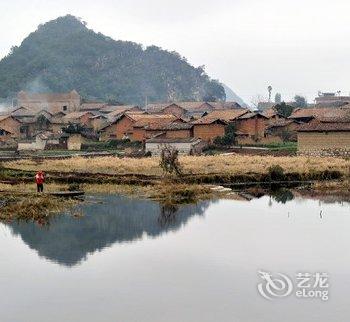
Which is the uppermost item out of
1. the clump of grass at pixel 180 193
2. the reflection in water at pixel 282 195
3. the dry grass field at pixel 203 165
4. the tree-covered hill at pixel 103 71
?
the tree-covered hill at pixel 103 71

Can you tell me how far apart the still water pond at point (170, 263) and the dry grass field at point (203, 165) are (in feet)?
27.7

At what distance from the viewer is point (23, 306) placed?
10508mm

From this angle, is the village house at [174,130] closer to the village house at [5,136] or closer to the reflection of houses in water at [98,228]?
the village house at [5,136]

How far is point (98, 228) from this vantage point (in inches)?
669

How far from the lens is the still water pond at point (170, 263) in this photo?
33.3ft

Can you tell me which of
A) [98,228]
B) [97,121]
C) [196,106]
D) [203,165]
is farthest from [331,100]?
[98,228]

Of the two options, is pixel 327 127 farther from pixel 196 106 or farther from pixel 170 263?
pixel 196 106

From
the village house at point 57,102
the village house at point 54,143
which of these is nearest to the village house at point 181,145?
the village house at point 54,143

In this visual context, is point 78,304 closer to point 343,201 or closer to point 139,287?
point 139,287

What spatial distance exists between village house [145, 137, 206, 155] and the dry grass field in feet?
26.4

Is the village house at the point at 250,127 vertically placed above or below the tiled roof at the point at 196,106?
below

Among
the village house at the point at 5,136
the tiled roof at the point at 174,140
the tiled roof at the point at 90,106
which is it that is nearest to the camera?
the tiled roof at the point at 174,140

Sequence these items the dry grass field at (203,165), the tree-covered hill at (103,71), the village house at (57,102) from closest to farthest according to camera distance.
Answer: the dry grass field at (203,165)
the village house at (57,102)
the tree-covered hill at (103,71)

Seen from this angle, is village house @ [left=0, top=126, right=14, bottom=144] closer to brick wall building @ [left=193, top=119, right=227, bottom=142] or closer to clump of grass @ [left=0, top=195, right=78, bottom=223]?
brick wall building @ [left=193, top=119, right=227, bottom=142]
